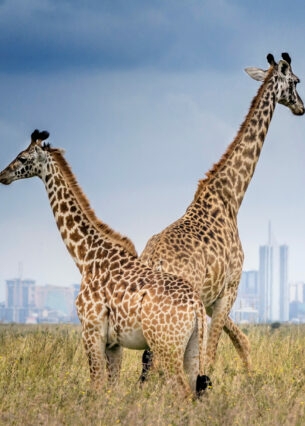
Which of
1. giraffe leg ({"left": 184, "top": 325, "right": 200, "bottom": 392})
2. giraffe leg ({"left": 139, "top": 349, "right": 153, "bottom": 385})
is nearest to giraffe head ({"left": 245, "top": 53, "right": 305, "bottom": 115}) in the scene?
giraffe leg ({"left": 139, "top": 349, "right": 153, "bottom": 385})

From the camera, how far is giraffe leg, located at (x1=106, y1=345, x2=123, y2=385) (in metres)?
9.73

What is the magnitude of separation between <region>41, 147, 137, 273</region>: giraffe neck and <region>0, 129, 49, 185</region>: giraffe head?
9cm

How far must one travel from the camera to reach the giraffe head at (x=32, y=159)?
10.7m

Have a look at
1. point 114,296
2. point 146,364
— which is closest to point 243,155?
point 146,364

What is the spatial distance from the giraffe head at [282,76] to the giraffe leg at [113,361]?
4723mm

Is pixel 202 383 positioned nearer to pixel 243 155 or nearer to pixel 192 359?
pixel 192 359

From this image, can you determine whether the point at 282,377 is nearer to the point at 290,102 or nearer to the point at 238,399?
the point at 238,399

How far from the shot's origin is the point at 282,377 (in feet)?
35.3

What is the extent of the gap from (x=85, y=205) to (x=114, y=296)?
1425 mm

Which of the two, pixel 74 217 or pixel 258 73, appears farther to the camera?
pixel 258 73

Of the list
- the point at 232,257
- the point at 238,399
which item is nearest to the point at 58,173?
the point at 232,257

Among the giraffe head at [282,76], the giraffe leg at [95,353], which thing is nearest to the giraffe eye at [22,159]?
the giraffe leg at [95,353]

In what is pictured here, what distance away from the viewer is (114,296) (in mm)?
9422

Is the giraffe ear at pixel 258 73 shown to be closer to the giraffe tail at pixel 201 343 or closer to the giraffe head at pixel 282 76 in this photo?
the giraffe head at pixel 282 76
